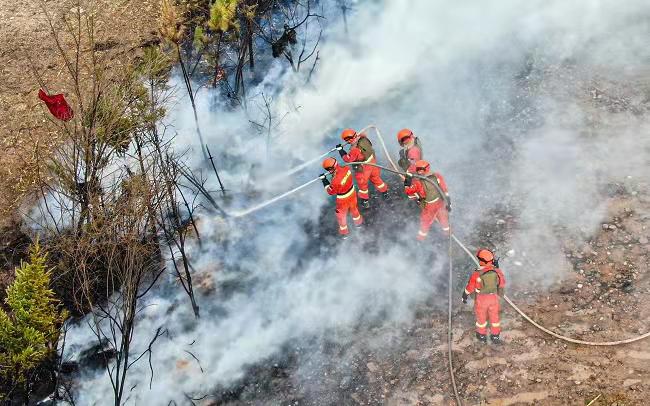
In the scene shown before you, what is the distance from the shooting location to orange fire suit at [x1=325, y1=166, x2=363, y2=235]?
30.2 ft

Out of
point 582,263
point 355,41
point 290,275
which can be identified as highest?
point 355,41

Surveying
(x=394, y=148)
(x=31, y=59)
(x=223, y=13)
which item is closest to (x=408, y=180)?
(x=394, y=148)

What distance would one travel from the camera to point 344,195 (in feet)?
30.8

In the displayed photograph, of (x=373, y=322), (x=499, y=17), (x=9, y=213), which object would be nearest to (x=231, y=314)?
(x=373, y=322)

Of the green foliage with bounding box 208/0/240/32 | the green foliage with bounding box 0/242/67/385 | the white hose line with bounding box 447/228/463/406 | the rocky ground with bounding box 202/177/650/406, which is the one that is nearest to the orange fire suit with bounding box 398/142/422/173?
the white hose line with bounding box 447/228/463/406

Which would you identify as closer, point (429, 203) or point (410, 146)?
point (429, 203)

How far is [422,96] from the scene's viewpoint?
1224 centimetres

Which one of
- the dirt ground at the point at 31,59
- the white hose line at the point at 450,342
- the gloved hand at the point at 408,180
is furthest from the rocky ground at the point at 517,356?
the dirt ground at the point at 31,59

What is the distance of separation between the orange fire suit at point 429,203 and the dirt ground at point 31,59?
741 centimetres

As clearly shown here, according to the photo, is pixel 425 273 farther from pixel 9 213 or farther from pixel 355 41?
pixel 9 213

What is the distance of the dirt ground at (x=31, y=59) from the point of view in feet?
37.3

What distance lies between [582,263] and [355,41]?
7.80 meters

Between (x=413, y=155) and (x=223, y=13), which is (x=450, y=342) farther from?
(x=223, y=13)

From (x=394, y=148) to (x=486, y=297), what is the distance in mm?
4520
